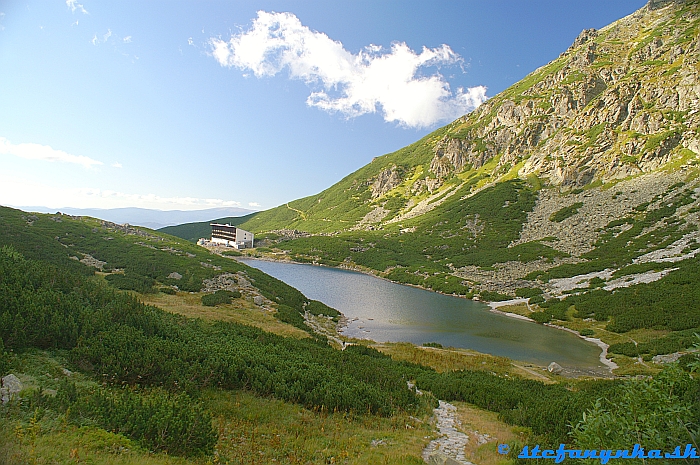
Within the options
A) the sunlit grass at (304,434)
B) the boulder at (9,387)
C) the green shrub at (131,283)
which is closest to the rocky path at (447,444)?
the sunlit grass at (304,434)

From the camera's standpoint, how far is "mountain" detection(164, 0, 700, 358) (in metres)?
41.5

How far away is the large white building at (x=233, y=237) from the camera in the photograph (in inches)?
4537

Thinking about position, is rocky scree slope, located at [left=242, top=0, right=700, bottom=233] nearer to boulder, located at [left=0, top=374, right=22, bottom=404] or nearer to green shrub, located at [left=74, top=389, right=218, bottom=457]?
green shrub, located at [left=74, top=389, right=218, bottom=457]

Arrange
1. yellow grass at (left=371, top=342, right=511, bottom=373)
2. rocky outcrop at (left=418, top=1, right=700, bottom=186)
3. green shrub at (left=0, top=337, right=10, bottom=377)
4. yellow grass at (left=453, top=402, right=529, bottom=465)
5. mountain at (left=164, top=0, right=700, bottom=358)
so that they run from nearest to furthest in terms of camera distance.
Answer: green shrub at (left=0, top=337, right=10, bottom=377) < yellow grass at (left=453, top=402, right=529, bottom=465) < yellow grass at (left=371, top=342, right=511, bottom=373) < mountain at (left=164, top=0, right=700, bottom=358) < rocky outcrop at (left=418, top=1, right=700, bottom=186)

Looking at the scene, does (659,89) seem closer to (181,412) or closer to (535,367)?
(535,367)

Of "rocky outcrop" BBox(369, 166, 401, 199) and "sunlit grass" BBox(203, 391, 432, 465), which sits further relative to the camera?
"rocky outcrop" BBox(369, 166, 401, 199)

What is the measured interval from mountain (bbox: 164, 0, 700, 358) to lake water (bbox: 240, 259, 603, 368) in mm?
3625

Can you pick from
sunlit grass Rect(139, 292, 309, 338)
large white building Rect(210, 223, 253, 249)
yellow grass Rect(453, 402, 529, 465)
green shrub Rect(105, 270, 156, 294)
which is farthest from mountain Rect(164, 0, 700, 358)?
green shrub Rect(105, 270, 156, 294)

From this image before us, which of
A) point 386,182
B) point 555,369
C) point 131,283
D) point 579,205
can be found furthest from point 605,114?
point 131,283

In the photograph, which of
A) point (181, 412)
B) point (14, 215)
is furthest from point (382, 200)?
point (181, 412)

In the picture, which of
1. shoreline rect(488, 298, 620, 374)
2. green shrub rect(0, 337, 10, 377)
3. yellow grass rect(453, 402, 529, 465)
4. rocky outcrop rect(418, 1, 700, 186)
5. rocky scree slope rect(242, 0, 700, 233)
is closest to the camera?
green shrub rect(0, 337, 10, 377)

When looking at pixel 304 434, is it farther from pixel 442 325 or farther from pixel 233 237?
pixel 233 237

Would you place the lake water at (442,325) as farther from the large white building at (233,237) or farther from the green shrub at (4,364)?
the large white building at (233,237)

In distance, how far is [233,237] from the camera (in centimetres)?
11731
